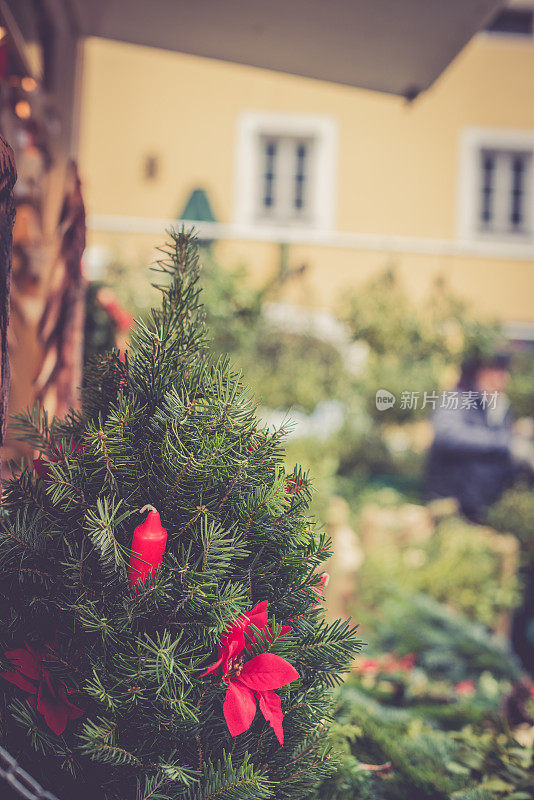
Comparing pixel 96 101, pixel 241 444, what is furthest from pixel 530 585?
pixel 96 101

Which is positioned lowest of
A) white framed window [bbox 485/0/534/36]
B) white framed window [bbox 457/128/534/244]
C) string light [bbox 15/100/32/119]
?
string light [bbox 15/100/32/119]

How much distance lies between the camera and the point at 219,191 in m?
8.41

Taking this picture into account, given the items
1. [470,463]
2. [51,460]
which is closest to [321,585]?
[51,460]

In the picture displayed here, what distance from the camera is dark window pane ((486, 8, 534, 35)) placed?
868 cm

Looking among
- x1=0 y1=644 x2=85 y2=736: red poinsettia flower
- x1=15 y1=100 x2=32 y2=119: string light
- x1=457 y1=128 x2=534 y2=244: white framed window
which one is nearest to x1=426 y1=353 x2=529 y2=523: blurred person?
x1=15 y1=100 x2=32 y2=119: string light

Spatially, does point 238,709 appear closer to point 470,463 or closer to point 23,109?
point 23,109

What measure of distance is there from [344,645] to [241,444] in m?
0.28

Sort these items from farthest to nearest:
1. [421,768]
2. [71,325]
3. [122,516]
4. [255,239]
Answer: [255,239]
[71,325]
[421,768]
[122,516]

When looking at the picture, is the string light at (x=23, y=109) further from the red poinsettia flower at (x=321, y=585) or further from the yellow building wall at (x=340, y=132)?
the yellow building wall at (x=340, y=132)

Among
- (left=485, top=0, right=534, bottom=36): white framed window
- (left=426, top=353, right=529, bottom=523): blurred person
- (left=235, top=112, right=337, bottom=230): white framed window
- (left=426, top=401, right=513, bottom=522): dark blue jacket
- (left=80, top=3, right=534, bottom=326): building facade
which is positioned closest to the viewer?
(left=426, top=353, right=529, bottom=523): blurred person

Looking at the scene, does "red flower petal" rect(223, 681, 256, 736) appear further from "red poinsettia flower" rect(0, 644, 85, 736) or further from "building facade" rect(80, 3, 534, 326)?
"building facade" rect(80, 3, 534, 326)

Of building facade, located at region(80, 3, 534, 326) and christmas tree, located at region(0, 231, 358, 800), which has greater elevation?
building facade, located at region(80, 3, 534, 326)

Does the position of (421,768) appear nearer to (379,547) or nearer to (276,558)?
(276,558)

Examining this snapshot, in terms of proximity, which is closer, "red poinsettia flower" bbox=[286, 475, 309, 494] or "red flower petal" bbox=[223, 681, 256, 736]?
"red flower petal" bbox=[223, 681, 256, 736]
